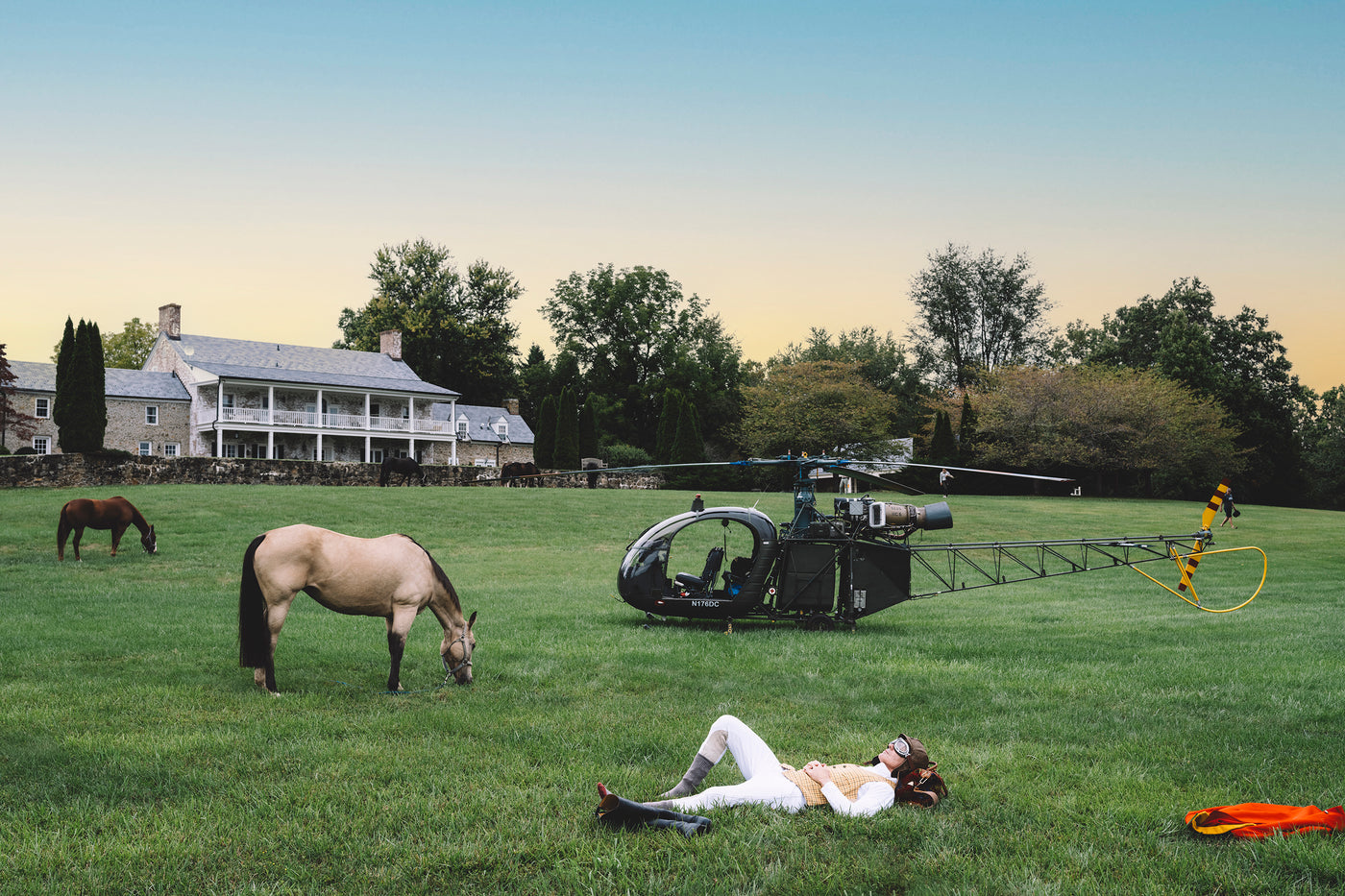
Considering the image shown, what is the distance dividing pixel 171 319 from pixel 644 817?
5975cm

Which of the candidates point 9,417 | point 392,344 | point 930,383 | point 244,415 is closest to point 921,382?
point 930,383

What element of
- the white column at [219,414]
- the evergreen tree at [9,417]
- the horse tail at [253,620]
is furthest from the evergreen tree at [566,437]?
the horse tail at [253,620]

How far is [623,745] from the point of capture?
6438 millimetres

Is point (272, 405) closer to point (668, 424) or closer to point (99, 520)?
point (668, 424)

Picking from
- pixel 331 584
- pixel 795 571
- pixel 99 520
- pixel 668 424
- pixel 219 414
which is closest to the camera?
pixel 331 584

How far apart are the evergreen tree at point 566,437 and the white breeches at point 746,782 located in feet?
145

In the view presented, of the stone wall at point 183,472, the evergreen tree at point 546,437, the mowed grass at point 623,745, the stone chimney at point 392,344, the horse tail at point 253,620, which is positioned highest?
the stone chimney at point 392,344

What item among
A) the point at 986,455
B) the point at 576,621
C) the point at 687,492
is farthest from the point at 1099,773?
the point at 986,455

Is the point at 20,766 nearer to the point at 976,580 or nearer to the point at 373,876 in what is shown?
the point at 373,876

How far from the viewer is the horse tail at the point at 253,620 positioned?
8.12 m

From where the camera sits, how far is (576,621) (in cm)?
1308

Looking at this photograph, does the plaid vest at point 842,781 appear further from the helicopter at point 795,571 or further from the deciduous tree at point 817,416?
the deciduous tree at point 817,416

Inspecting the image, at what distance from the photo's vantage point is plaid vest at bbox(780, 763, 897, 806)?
520cm

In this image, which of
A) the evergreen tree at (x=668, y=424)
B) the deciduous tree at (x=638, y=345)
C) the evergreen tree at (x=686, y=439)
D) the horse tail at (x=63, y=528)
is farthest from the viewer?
the deciduous tree at (x=638, y=345)
